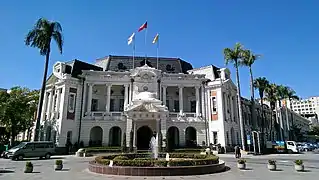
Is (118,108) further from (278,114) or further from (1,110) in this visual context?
(278,114)

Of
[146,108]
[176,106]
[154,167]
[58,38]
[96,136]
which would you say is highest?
[58,38]

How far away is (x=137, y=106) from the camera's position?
37.8m

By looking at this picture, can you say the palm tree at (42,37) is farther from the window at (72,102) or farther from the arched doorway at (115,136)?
the arched doorway at (115,136)

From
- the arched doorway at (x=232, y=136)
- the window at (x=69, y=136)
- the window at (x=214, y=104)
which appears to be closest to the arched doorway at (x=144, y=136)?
the window at (x=69, y=136)

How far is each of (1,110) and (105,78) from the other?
17471 mm

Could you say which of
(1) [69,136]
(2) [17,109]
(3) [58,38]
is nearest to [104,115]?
(1) [69,136]

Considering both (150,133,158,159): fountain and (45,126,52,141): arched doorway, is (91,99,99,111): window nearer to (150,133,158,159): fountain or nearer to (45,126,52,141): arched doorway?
(45,126,52,141): arched doorway

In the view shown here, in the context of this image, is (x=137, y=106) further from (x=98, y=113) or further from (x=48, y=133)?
(x=48, y=133)

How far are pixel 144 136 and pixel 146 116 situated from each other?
4.43m

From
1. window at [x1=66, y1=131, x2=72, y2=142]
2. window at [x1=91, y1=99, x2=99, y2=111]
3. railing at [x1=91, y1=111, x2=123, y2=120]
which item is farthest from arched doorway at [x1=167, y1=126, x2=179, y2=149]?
window at [x1=66, y1=131, x2=72, y2=142]

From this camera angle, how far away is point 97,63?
49469 millimetres

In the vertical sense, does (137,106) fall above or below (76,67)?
below

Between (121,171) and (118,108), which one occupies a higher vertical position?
(118,108)

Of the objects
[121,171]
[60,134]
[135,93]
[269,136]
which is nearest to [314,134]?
[269,136]
